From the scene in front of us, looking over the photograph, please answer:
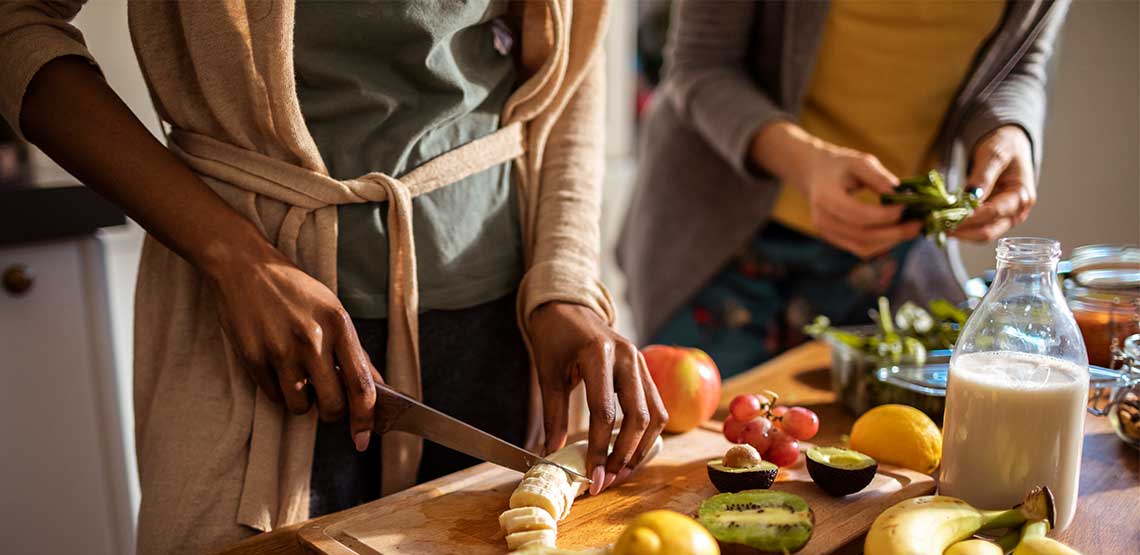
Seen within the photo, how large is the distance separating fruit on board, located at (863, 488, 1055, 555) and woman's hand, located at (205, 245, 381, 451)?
0.44m

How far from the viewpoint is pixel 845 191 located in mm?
1228

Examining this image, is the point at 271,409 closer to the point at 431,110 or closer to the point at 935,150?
the point at 431,110

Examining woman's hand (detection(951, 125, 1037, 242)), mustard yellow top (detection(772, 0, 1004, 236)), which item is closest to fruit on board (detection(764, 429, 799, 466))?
woman's hand (detection(951, 125, 1037, 242))

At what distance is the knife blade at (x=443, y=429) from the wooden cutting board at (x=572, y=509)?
0.12 feet

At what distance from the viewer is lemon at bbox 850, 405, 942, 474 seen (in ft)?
3.08

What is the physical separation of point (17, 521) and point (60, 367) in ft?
0.77

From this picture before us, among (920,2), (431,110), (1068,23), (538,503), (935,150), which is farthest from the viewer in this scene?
(1068,23)

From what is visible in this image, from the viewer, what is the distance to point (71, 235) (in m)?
1.36

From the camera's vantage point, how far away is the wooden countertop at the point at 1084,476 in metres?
0.82

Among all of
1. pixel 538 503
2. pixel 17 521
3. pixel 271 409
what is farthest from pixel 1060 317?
pixel 17 521

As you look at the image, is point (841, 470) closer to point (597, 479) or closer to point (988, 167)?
point (597, 479)

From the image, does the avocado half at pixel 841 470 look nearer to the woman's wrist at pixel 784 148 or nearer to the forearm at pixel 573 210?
the forearm at pixel 573 210

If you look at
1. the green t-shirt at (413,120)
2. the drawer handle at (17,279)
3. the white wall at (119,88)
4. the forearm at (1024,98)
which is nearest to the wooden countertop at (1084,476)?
the green t-shirt at (413,120)

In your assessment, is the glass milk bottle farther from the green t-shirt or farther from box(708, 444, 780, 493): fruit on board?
the green t-shirt
